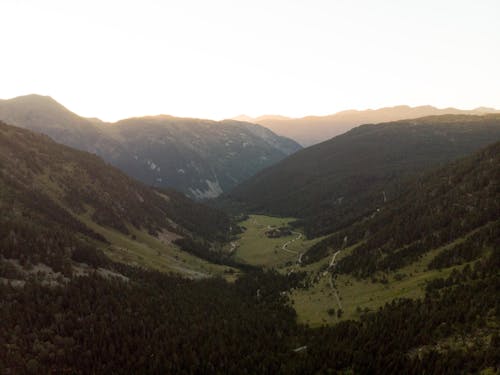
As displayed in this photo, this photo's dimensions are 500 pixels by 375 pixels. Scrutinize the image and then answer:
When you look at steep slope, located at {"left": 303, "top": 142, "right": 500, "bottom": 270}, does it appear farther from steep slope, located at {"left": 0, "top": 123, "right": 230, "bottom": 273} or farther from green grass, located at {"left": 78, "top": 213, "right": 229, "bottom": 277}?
steep slope, located at {"left": 0, "top": 123, "right": 230, "bottom": 273}

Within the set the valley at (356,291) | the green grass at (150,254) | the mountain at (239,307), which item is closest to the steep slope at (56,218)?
the green grass at (150,254)

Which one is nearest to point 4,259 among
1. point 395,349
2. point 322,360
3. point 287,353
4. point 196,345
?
point 196,345

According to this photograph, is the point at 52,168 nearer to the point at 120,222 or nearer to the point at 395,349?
the point at 120,222

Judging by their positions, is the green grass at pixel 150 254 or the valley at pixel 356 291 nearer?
the valley at pixel 356 291

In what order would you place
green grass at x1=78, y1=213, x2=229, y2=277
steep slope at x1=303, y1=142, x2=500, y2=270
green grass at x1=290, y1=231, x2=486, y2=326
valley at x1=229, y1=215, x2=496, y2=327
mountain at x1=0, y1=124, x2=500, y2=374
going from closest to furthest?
mountain at x1=0, y1=124, x2=500, y2=374, valley at x1=229, y1=215, x2=496, y2=327, green grass at x1=290, y1=231, x2=486, y2=326, steep slope at x1=303, y1=142, x2=500, y2=270, green grass at x1=78, y1=213, x2=229, y2=277

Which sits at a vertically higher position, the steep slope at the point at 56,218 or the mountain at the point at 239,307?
the steep slope at the point at 56,218

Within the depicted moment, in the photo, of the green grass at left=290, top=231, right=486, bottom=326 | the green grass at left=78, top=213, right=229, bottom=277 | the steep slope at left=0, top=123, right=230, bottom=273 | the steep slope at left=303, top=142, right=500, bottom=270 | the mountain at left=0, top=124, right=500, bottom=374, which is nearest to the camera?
the mountain at left=0, top=124, right=500, bottom=374

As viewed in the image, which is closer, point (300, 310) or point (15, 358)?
Answer: point (15, 358)

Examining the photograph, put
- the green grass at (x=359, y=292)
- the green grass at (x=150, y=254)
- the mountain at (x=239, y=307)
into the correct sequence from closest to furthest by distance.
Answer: the mountain at (x=239, y=307) → the green grass at (x=359, y=292) → the green grass at (x=150, y=254)

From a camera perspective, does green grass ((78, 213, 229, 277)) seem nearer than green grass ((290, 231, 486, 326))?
No

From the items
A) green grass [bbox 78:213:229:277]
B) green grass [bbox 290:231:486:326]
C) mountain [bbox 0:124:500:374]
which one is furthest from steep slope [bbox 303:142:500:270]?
green grass [bbox 78:213:229:277]

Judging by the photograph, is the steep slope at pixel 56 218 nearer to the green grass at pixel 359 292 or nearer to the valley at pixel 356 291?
the valley at pixel 356 291
